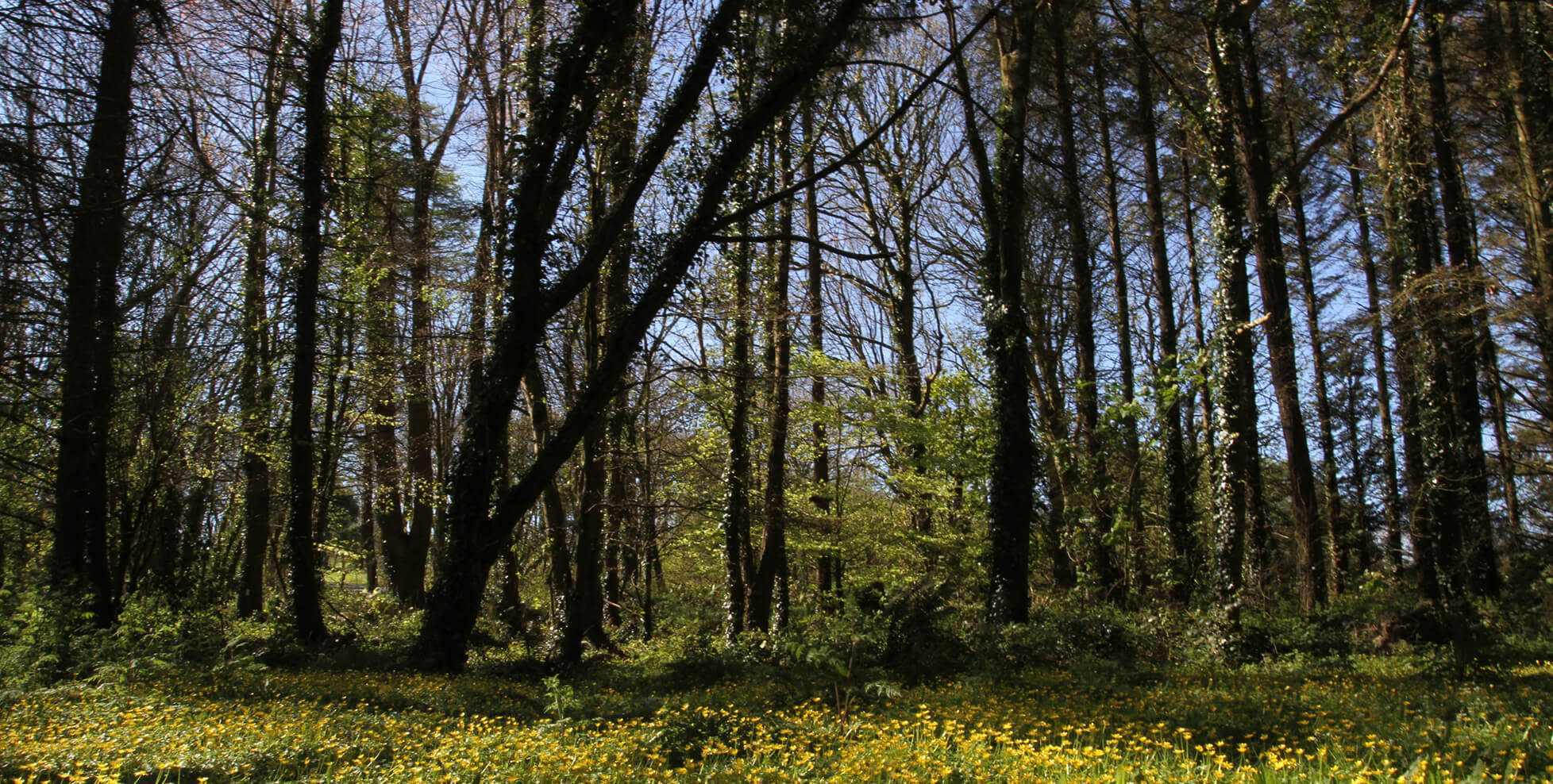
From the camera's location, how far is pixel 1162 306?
16.4 metres

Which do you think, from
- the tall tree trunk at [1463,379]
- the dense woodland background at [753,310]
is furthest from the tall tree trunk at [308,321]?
the tall tree trunk at [1463,379]

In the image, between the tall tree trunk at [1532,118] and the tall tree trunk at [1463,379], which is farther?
the tall tree trunk at [1463,379]

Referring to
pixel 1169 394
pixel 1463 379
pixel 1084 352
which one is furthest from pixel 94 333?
pixel 1463 379

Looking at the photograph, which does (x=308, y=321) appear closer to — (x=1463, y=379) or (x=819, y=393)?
(x=819, y=393)

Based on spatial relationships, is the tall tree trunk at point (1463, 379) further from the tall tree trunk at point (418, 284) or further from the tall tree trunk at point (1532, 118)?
the tall tree trunk at point (418, 284)

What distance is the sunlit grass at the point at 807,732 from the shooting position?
13.6ft

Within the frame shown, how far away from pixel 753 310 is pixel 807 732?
931 centimetres

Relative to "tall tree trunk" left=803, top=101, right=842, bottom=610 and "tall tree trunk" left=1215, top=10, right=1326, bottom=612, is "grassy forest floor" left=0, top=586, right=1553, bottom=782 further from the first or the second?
"tall tree trunk" left=803, top=101, right=842, bottom=610

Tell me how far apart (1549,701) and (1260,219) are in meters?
7.30

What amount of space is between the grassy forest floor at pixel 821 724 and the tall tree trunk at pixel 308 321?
321cm

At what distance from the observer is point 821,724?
5660 mm

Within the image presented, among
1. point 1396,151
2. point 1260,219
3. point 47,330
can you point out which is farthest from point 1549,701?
point 47,330

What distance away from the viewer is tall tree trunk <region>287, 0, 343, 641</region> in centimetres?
1246

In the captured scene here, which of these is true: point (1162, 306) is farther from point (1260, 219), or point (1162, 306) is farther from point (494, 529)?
point (494, 529)
